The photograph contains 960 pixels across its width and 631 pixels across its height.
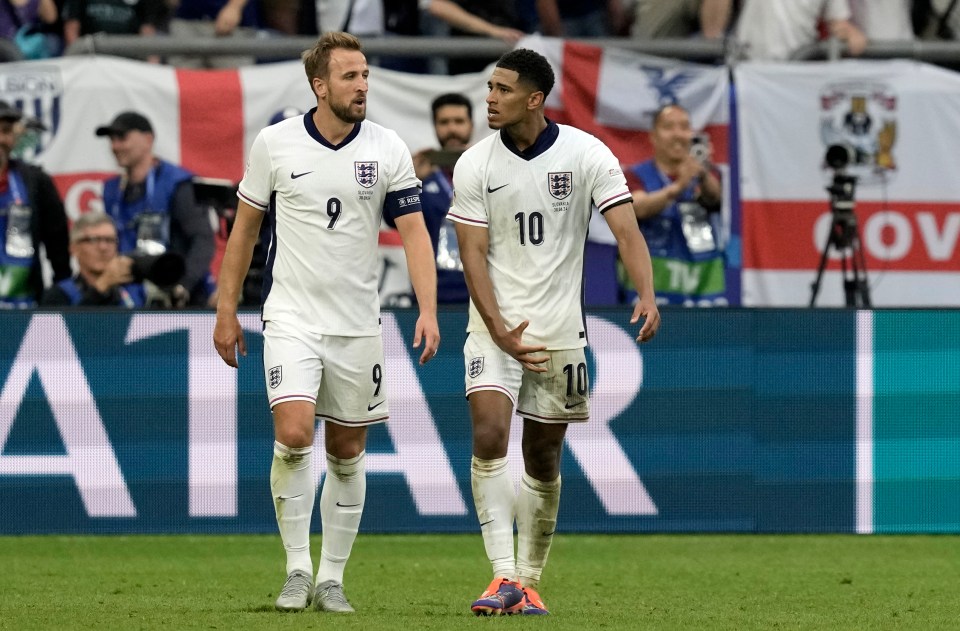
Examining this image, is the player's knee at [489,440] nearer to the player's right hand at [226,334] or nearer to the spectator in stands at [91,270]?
the player's right hand at [226,334]

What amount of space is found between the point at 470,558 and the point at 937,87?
575 centimetres

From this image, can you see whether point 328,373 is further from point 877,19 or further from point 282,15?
point 877,19

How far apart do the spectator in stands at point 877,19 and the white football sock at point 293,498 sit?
8368mm

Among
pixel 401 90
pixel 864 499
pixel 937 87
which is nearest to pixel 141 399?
pixel 401 90

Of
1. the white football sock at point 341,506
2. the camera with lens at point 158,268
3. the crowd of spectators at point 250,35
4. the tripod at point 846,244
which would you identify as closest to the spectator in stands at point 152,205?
the crowd of spectators at point 250,35

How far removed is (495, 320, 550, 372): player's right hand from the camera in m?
7.09

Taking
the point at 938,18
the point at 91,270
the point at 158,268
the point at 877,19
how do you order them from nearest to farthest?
the point at 158,268 < the point at 91,270 < the point at 877,19 < the point at 938,18

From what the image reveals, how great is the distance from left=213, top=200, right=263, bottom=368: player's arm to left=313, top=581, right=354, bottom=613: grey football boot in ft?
3.20

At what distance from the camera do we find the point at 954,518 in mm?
10945

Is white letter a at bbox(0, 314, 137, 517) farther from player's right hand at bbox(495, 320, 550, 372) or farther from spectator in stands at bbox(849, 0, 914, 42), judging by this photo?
spectator in stands at bbox(849, 0, 914, 42)

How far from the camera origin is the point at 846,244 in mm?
12648

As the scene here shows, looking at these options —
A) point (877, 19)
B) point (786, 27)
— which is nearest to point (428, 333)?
point (786, 27)

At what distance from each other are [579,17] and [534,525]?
830cm

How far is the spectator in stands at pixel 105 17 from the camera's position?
44.2 ft
